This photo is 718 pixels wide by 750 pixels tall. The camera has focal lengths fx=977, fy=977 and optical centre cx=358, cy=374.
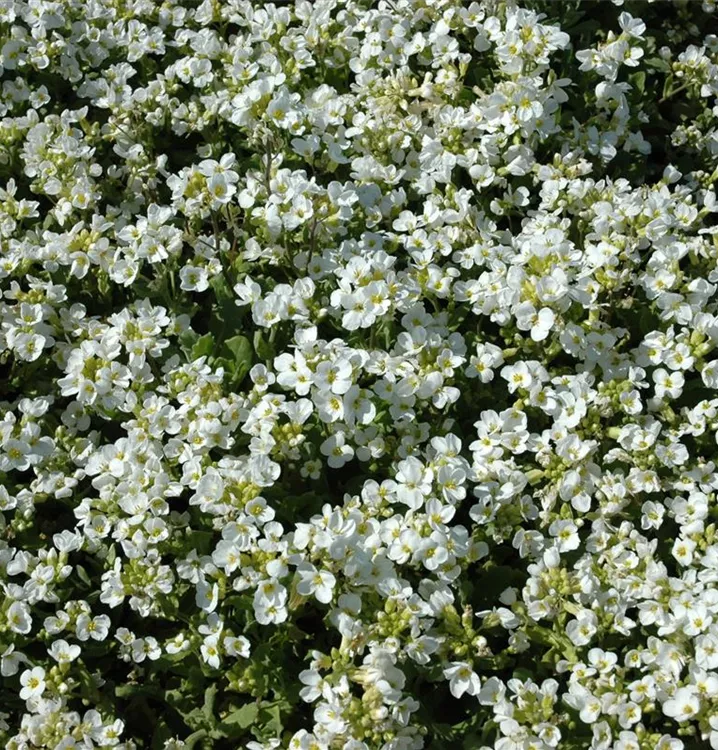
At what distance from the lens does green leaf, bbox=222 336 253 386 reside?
4.99m

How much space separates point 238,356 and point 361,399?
774mm

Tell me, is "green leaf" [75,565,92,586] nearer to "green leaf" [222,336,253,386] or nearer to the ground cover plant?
the ground cover plant

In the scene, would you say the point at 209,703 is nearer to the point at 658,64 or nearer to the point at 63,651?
the point at 63,651

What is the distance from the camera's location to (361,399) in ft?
15.3

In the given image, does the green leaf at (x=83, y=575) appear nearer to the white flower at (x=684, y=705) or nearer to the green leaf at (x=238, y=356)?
the green leaf at (x=238, y=356)

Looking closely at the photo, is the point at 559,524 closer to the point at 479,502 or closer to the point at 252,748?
the point at 479,502

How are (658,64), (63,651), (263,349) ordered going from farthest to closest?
1. (658,64)
2. (263,349)
3. (63,651)

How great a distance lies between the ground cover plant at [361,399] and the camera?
4.24m

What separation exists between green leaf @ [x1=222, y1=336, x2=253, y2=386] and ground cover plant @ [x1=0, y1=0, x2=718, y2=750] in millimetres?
27

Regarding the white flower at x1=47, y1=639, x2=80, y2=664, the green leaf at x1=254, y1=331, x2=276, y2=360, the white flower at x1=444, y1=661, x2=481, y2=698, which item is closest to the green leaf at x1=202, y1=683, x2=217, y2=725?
the white flower at x1=47, y1=639, x2=80, y2=664

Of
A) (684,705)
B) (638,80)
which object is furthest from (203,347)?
(638,80)

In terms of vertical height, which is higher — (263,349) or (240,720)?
(263,349)

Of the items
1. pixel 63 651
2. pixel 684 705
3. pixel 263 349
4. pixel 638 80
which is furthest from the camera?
pixel 638 80

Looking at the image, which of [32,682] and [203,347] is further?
[203,347]
